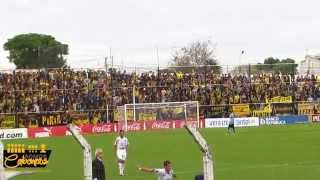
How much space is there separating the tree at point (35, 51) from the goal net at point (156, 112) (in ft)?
49.0

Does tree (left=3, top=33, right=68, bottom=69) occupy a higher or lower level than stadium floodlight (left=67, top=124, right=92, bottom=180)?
higher

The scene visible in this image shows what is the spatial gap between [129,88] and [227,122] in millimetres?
Result: 9446

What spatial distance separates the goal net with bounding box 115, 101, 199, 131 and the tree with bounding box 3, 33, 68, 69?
1492 centimetres

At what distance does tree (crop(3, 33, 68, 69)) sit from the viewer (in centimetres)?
7375

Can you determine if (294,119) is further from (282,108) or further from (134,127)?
(134,127)

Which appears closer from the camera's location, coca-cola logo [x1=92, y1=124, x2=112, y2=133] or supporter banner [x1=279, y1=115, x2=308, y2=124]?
coca-cola logo [x1=92, y1=124, x2=112, y2=133]

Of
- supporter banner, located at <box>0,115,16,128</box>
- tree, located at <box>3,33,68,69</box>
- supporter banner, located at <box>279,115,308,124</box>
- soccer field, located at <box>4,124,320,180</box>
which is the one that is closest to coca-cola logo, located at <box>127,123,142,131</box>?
soccer field, located at <box>4,124,320,180</box>

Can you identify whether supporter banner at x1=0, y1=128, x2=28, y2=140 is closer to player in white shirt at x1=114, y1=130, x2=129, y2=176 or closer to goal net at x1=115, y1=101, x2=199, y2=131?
goal net at x1=115, y1=101, x2=199, y2=131

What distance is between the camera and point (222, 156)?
34312 millimetres

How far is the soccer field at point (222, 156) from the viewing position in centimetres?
2644

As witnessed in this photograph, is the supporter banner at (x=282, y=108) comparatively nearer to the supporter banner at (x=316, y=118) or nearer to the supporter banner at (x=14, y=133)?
the supporter banner at (x=316, y=118)

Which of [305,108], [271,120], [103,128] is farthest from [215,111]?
[103,128]

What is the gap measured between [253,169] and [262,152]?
27.7ft

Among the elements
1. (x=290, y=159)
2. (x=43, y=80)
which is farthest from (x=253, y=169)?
(x=43, y=80)
